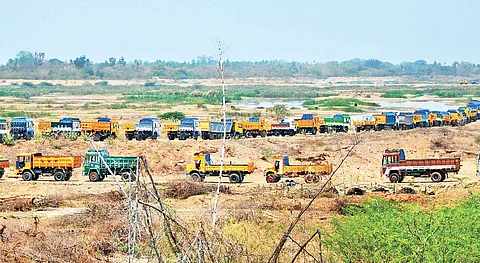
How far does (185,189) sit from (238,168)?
5409 millimetres

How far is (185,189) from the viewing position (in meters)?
31.3

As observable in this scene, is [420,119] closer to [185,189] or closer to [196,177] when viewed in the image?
[196,177]

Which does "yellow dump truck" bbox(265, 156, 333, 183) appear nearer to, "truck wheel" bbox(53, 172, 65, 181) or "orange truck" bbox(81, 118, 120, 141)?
"truck wheel" bbox(53, 172, 65, 181)

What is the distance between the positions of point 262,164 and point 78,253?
2579 cm

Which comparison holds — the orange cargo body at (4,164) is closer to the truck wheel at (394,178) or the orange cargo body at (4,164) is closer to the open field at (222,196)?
the open field at (222,196)

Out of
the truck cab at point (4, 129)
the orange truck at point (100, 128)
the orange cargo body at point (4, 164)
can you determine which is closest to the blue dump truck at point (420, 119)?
the orange truck at point (100, 128)

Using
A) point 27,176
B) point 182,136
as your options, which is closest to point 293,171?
point 27,176

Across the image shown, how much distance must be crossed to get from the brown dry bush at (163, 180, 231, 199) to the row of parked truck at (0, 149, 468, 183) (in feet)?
10.3

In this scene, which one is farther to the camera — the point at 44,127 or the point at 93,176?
the point at 44,127

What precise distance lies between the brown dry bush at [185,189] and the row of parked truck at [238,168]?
3.14 m

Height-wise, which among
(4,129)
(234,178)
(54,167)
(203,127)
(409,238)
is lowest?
(234,178)

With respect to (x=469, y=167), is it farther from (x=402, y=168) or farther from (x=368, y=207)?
(x=368, y=207)

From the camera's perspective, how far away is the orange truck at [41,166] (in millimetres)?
36688

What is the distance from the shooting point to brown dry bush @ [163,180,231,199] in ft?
103
